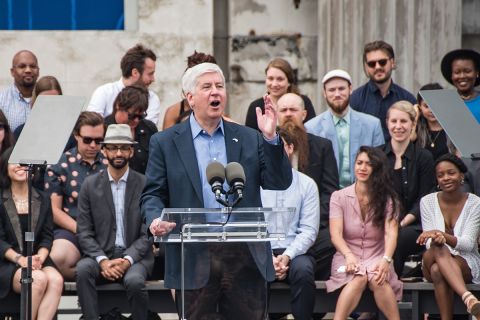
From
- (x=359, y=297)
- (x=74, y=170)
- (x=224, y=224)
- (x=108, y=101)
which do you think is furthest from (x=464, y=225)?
(x=224, y=224)

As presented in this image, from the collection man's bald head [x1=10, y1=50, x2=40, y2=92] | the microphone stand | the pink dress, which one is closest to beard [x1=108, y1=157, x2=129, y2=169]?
the microphone stand

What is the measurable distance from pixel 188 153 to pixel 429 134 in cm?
426

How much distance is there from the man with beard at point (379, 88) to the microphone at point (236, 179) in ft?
16.0

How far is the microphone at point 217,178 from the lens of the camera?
8852 millimetres

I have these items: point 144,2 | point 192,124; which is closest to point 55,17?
point 144,2

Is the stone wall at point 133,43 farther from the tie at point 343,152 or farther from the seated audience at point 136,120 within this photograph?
the tie at point 343,152

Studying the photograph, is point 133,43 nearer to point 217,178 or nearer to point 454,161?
point 454,161

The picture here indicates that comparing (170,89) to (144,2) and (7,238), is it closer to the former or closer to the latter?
(144,2)

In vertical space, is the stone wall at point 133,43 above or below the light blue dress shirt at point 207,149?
above

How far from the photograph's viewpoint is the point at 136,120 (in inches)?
521

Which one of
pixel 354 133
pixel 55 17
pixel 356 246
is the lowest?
pixel 356 246

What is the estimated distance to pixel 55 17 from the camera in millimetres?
15977

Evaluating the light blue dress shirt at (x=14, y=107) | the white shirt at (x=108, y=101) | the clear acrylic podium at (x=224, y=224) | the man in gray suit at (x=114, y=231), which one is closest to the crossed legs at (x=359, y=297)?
the man in gray suit at (x=114, y=231)

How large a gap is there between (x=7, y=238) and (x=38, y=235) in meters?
0.24
